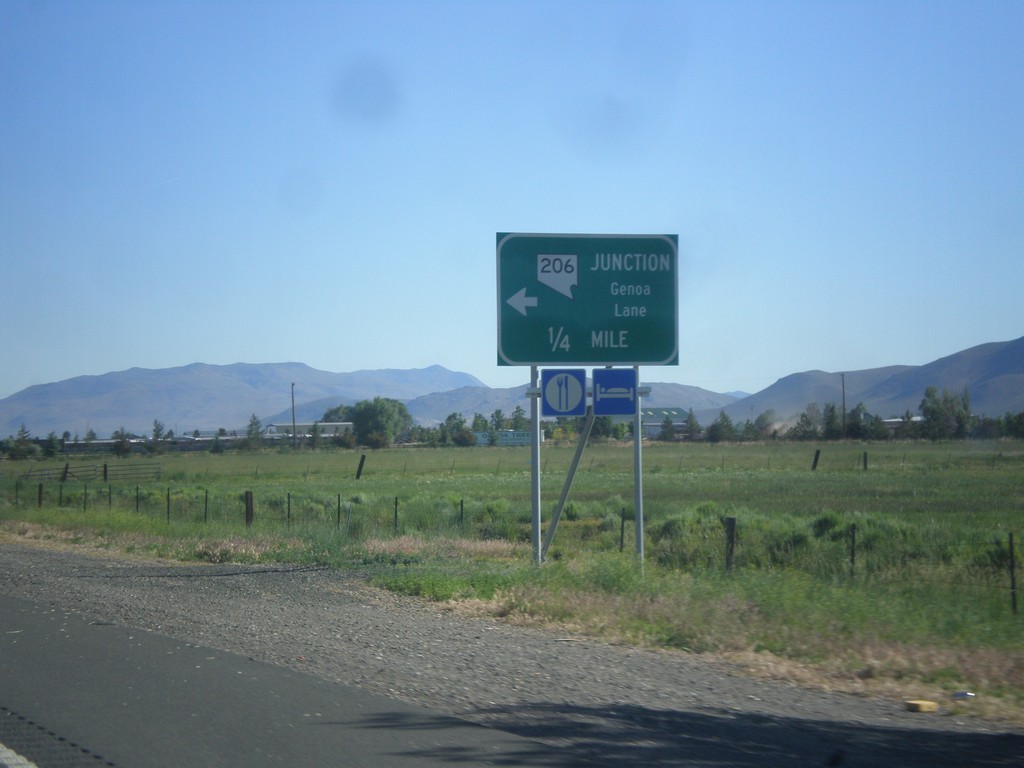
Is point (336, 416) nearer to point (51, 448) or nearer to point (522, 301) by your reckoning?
point (51, 448)

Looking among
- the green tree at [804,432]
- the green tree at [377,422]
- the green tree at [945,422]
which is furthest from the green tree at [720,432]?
the green tree at [377,422]

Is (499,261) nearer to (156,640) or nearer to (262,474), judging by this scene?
(156,640)

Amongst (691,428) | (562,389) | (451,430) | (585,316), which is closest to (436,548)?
(562,389)

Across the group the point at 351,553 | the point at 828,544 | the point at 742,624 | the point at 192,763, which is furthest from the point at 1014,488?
the point at 192,763

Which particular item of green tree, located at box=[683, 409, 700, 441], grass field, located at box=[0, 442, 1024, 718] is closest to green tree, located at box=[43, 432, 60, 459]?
grass field, located at box=[0, 442, 1024, 718]

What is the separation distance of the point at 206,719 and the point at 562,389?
9355 mm

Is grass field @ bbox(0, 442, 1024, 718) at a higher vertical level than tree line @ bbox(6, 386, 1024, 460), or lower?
lower

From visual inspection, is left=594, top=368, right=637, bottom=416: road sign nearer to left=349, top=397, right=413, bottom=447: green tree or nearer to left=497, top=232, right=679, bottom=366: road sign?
left=497, top=232, right=679, bottom=366: road sign

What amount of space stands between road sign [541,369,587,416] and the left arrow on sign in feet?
3.54

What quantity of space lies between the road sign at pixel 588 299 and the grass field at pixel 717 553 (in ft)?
11.1

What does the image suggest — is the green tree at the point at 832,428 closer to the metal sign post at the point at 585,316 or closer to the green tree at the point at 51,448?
the green tree at the point at 51,448

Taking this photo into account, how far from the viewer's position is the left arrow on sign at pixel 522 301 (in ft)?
51.9

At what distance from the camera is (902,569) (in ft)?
59.8

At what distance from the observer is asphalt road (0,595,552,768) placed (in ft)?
21.0
